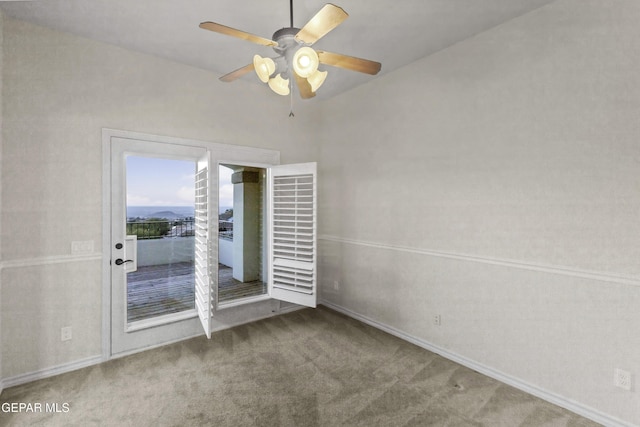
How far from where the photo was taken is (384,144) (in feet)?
11.0

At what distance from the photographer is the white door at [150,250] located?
108 inches

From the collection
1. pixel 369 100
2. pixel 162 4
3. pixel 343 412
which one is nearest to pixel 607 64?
pixel 369 100

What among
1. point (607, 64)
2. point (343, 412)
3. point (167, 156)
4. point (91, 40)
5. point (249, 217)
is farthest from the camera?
point (249, 217)

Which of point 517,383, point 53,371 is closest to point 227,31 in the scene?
point 53,371

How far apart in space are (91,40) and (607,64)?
398 centimetres

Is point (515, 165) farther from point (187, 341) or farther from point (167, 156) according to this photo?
point (187, 341)

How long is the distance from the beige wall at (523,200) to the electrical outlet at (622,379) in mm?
37

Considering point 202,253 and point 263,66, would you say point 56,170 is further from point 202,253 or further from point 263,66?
point 263,66

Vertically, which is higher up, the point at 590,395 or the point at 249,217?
the point at 249,217

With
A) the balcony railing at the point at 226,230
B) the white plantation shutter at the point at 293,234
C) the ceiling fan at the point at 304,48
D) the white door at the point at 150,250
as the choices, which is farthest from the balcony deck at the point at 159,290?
the ceiling fan at the point at 304,48

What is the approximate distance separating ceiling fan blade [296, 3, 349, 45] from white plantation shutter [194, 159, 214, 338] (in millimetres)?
1719

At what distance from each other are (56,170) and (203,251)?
1357 mm

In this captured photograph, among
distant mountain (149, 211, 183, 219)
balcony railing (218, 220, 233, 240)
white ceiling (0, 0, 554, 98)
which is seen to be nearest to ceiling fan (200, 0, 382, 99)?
white ceiling (0, 0, 554, 98)

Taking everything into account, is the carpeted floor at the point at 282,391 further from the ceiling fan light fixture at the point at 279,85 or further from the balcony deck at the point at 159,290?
the ceiling fan light fixture at the point at 279,85
